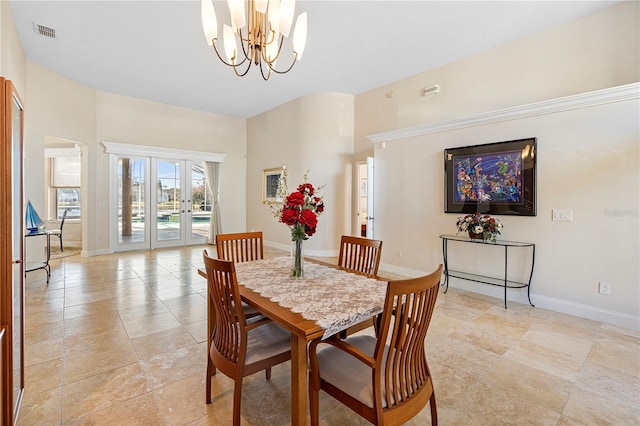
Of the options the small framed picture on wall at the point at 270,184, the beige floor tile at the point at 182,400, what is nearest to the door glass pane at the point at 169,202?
the small framed picture on wall at the point at 270,184

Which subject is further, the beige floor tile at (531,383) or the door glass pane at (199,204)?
the door glass pane at (199,204)

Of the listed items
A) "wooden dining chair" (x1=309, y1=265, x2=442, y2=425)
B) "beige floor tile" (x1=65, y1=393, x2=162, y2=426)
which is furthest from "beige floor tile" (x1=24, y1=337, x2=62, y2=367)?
"wooden dining chair" (x1=309, y1=265, x2=442, y2=425)

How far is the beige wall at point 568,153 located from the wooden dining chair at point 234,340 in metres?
3.56


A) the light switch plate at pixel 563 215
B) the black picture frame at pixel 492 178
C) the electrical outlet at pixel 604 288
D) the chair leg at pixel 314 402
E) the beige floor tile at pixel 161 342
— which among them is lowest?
the beige floor tile at pixel 161 342

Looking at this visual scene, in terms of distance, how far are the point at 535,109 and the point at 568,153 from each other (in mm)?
658

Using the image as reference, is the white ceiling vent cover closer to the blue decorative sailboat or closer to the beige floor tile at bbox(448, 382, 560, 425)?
the blue decorative sailboat

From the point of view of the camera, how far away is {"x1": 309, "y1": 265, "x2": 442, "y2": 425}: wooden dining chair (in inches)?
49.3

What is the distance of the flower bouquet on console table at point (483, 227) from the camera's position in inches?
147

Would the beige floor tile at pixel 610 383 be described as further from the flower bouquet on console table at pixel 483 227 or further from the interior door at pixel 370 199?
the interior door at pixel 370 199

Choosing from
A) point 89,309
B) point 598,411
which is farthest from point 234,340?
point 89,309

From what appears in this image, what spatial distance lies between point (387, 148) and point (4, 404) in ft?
17.2

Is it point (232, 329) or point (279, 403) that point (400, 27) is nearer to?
point (232, 329)

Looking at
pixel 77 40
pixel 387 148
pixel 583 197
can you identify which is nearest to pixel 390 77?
pixel 387 148

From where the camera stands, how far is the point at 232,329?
1639 mm
